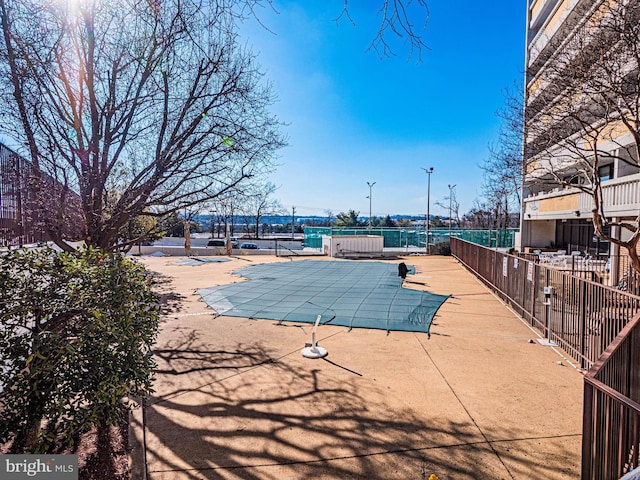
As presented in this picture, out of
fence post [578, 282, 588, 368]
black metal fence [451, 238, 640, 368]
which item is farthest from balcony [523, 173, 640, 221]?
fence post [578, 282, 588, 368]

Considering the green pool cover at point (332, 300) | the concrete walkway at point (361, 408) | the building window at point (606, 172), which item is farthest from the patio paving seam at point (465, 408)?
the building window at point (606, 172)

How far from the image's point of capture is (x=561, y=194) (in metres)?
18.4

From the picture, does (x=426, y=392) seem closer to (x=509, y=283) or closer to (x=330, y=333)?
(x=330, y=333)

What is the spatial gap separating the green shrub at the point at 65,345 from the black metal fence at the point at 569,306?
6062 mm

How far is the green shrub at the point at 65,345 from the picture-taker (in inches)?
111

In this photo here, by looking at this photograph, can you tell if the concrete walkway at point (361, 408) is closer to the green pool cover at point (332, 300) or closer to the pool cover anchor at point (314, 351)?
the pool cover anchor at point (314, 351)

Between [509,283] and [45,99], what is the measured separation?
12.0m

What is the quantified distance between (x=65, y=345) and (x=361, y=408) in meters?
3.42

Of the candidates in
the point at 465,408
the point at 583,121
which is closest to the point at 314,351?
the point at 465,408

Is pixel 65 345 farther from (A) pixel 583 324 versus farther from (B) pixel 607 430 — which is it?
(A) pixel 583 324

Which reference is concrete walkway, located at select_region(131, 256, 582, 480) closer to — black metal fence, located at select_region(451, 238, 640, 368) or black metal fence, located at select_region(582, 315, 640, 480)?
black metal fence, located at select_region(451, 238, 640, 368)

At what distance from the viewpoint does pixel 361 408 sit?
463cm

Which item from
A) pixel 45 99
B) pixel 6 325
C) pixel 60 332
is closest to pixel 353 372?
pixel 60 332

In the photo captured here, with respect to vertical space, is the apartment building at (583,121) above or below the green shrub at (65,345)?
above
